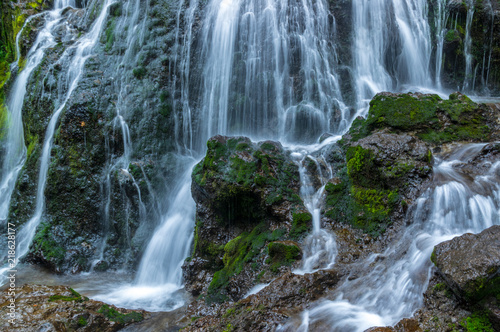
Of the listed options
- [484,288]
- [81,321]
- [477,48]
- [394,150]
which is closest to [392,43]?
[477,48]

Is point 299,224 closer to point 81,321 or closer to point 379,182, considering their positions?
point 379,182

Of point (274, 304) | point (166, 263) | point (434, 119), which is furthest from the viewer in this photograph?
point (166, 263)

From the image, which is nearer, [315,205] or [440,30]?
[315,205]

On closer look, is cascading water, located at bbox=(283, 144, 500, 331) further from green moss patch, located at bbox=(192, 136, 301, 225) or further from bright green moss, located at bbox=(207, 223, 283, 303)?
green moss patch, located at bbox=(192, 136, 301, 225)

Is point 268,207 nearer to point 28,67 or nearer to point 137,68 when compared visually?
point 137,68

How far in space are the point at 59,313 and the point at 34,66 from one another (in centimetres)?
1150

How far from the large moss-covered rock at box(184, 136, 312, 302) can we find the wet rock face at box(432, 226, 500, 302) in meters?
2.62

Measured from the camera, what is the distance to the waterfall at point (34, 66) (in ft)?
34.7

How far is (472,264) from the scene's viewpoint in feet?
10.9

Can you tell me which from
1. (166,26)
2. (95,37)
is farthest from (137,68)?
(95,37)

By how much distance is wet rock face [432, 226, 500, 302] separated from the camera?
3.18m

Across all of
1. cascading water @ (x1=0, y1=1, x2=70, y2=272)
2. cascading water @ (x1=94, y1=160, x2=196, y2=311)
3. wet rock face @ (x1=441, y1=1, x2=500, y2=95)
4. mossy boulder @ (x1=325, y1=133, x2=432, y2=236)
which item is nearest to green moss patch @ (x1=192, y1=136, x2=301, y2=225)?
mossy boulder @ (x1=325, y1=133, x2=432, y2=236)

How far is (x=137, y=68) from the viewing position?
11805 mm

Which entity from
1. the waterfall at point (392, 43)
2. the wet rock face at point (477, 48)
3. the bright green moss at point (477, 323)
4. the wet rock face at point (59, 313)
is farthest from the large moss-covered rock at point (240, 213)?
the wet rock face at point (477, 48)
